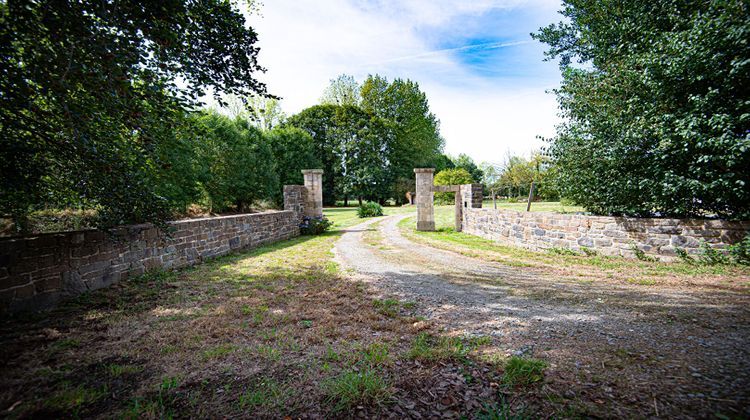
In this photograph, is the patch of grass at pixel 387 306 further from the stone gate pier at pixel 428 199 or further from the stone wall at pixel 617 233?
the stone gate pier at pixel 428 199

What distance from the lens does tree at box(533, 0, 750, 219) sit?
17.2 feet

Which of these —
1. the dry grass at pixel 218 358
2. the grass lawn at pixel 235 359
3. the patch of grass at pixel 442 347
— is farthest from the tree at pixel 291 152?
the patch of grass at pixel 442 347

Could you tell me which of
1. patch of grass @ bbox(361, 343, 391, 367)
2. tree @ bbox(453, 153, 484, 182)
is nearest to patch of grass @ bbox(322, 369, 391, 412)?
patch of grass @ bbox(361, 343, 391, 367)

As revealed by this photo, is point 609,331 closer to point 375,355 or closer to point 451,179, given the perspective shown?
point 375,355

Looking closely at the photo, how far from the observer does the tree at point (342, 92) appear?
36188 millimetres

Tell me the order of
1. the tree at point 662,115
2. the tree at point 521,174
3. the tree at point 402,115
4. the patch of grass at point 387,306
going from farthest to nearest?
1. the tree at point 402,115
2. the tree at point 521,174
3. the tree at point 662,115
4. the patch of grass at point 387,306

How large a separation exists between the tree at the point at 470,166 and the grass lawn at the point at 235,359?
46714 millimetres

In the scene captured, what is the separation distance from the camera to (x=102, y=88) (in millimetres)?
3387

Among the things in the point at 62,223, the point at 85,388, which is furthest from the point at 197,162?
the point at 85,388

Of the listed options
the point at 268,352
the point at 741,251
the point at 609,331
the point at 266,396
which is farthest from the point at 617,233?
the point at 266,396

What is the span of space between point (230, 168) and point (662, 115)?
17.5 meters

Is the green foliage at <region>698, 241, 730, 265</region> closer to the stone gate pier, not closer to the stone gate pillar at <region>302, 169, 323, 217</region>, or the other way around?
the stone gate pier

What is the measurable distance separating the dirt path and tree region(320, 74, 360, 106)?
3378cm

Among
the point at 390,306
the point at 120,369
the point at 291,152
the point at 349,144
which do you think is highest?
the point at 349,144
